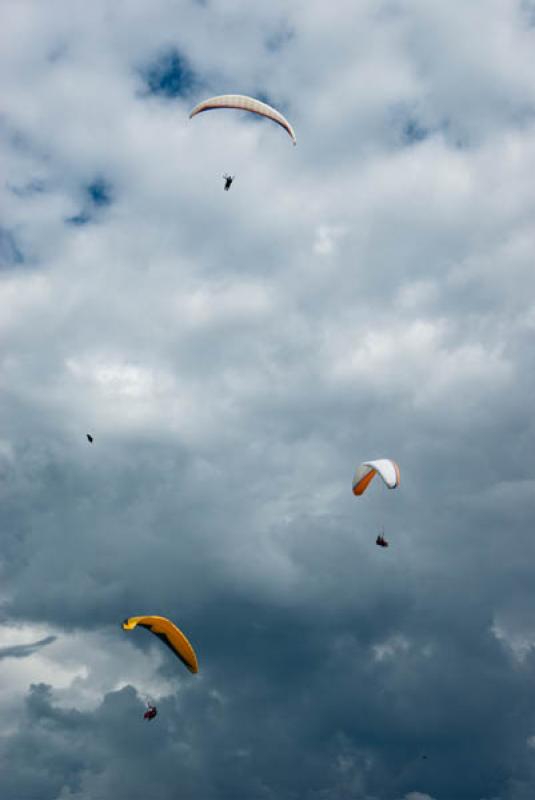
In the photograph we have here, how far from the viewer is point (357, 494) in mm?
88125

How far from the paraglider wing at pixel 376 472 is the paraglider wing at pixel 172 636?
74.6 feet

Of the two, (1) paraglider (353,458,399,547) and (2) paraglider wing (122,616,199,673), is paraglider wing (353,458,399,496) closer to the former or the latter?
(1) paraglider (353,458,399,547)

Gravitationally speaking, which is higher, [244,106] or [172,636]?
[244,106]

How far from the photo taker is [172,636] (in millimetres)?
78125

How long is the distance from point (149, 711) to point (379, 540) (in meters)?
28.3

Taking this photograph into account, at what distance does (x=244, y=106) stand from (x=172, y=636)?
50945mm

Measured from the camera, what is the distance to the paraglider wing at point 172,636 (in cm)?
7575

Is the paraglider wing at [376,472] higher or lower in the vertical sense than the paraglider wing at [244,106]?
lower

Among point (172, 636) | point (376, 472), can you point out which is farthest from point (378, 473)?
point (172, 636)

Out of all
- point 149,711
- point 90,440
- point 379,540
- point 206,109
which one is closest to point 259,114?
point 206,109

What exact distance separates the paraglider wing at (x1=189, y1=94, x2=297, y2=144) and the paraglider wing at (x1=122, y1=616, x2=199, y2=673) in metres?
47.3

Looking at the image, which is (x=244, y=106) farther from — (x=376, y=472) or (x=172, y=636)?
(x=172, y=636)

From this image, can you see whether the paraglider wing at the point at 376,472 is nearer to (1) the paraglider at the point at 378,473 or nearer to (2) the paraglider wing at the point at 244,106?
(1) the paraglider at the point at 378,473

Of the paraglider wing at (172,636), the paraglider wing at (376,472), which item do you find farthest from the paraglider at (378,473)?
the paraglider wing at (172,636)
